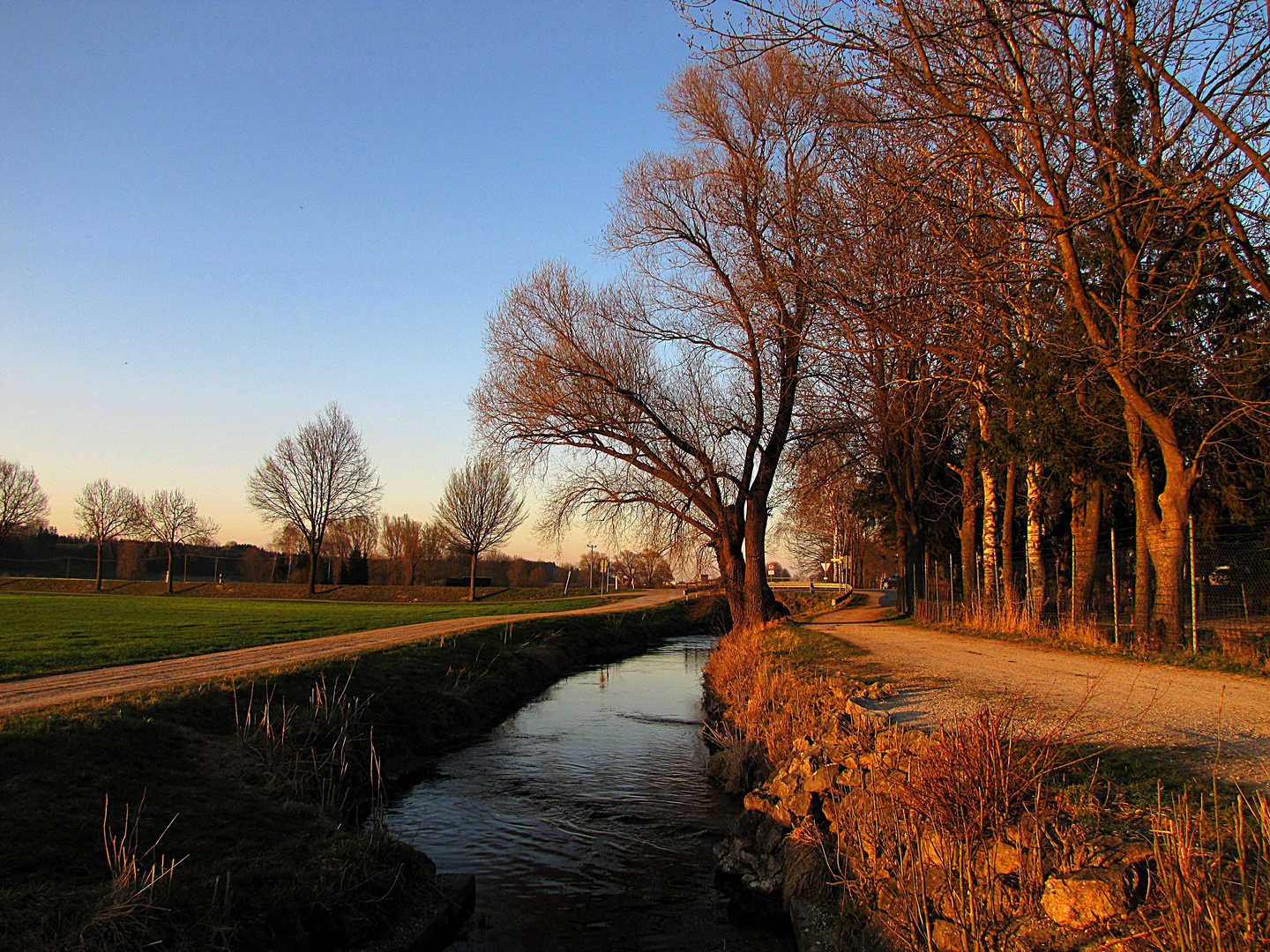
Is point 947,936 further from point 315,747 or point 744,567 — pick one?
point 744,567

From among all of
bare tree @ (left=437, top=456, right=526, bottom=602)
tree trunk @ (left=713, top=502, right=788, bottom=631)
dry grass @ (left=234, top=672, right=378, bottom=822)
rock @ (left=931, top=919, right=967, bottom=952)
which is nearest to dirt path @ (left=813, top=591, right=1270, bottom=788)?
rock @ (left=931, top=919, right=967, bottom=952)

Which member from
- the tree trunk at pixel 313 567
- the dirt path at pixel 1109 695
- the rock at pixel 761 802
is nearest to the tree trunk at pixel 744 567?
the dirt path at pixel 1109 695

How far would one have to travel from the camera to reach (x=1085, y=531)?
19.5 m

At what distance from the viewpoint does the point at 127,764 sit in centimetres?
781

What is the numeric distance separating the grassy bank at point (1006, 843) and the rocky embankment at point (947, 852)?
11mm

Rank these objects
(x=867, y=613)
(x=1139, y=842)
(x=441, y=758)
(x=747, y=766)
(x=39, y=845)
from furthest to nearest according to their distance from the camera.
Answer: (x=867, y=613) → (x=441, y=758) → (x=747, y=766) → (x=39, y=845) → (x=1139, y=842)

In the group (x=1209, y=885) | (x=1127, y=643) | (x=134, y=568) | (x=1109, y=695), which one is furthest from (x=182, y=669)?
(x=134, y=568)

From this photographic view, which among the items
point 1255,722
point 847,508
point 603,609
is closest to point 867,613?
Result: point 847,508

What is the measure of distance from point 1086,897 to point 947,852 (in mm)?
866

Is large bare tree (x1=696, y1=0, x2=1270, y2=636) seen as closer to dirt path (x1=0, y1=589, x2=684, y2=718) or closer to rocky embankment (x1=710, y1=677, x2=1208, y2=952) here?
rocky embankment (x1=710, y1=677, x2=1208, y2=952)

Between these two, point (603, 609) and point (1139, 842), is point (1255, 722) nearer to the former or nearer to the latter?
point (1139, 842)

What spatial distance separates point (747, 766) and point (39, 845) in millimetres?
7083

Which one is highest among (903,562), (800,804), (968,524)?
(968,524)

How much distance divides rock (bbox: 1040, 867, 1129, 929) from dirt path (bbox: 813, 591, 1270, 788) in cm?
175
